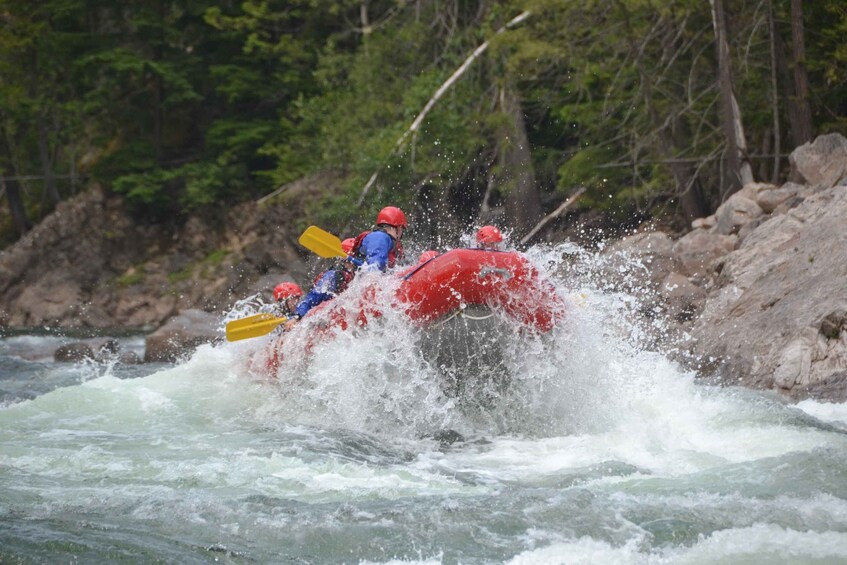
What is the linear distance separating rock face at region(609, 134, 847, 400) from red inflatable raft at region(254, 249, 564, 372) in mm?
2080

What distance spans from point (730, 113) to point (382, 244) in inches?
284

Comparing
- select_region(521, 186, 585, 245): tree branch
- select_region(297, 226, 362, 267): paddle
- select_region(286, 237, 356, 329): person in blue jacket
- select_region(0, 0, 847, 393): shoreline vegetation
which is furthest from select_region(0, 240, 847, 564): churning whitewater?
select_region(521, 186, 585, 245): tree branch

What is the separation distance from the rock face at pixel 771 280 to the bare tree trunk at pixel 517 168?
3821mm

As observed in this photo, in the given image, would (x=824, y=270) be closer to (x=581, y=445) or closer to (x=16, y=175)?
(x=581, y=445)

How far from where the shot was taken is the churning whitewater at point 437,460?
487cm

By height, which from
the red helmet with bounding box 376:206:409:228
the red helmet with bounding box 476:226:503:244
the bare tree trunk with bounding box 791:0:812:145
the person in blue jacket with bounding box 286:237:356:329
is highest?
the bare tree trunk with bounding box 791:0:812:145

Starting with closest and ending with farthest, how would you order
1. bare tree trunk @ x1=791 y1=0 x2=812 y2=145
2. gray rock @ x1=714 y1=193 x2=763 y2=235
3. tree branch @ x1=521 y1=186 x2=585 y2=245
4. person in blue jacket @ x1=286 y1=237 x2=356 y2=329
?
person in blue jacket @ x1=286 y1=237 x2=356 y2=329, gray rock @ x1=714 y1=193 x2=763 y2=235, bare tree trunk @ x1=791 y1=0 x2=812 y2=145, tree branch @ x1=521 y1=186 x2=585 y2=245

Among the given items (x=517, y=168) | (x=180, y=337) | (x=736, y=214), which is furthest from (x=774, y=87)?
(x=180, y=337)

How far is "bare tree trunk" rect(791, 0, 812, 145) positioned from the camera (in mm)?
13281

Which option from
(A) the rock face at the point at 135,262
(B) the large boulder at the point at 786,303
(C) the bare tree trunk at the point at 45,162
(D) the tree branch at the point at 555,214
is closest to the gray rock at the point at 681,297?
(B) the large boulder at the point at 786,303

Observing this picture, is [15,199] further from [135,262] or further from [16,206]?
[135,262]

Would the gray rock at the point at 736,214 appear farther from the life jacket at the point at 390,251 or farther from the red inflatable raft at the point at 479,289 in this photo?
the red inflatable raft at the point at 479,289

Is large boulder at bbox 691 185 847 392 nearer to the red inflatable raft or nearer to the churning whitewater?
the churning whitewater

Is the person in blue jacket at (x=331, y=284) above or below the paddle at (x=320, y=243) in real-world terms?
below
